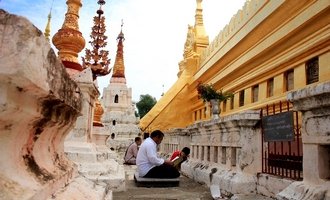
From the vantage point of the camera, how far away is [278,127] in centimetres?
404

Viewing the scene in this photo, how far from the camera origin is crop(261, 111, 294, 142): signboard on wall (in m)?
3.77

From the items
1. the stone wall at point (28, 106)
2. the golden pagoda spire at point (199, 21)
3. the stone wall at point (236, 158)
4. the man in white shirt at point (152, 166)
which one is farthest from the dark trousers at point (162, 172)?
the golden pagoda spire at point (199, 21)

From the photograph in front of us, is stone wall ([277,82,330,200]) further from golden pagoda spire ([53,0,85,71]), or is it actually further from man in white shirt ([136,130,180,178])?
golden pagoda spire ([53,0,85,71])

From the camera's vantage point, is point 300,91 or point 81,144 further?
point 81,144

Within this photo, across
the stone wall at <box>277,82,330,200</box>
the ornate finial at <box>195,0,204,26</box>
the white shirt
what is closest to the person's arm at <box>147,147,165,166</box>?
the white shirt

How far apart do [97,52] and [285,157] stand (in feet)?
21.7

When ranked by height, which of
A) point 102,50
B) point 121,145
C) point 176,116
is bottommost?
point 121,145

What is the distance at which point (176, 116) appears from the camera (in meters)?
17.2

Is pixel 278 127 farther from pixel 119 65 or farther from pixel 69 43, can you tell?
pixel 119 65

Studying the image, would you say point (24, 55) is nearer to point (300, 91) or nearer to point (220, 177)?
point (300, 91)

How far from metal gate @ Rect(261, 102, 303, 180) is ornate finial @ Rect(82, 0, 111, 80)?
5488 mm

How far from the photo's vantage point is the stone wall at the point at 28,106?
113 cm

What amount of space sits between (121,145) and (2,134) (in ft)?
69.6

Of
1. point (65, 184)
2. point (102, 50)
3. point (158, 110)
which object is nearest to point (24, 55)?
point (65, 184)
